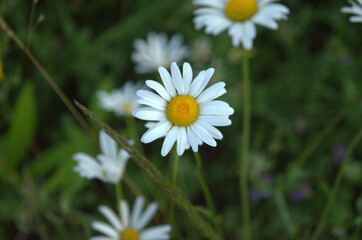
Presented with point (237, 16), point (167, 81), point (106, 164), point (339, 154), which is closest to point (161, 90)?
point (167, 81)

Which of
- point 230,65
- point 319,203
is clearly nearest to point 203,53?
point 230,65

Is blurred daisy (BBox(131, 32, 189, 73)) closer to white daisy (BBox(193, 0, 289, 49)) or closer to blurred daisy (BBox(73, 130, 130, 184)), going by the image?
white daisy (BBox(193, 0, 289, 49))

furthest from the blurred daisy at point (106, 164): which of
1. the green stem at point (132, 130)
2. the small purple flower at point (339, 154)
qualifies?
the small purple flower at point (339, 154)

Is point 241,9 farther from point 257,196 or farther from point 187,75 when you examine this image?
point 257,196

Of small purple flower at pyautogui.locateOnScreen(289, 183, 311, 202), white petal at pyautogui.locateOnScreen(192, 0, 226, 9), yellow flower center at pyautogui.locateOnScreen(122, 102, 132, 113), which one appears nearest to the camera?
white petal at pyautogui.locateOnScreen(192, 0, 226, 9)

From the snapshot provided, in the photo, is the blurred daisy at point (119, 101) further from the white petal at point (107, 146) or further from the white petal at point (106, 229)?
the white petal at point (106, 229)

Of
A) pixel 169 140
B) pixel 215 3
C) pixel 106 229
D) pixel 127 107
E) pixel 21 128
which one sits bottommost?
pixel 106 229

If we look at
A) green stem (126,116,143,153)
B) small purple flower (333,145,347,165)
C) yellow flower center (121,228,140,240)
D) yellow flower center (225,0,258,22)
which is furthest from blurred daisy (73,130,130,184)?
small purple flower (333,145,347,165)
